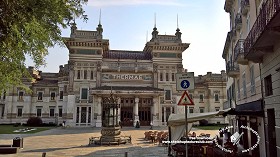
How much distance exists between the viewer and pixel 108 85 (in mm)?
43438

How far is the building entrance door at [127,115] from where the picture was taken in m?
42.2

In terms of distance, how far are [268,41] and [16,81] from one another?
1121 cm

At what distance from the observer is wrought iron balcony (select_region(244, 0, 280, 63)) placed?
688 centimetres

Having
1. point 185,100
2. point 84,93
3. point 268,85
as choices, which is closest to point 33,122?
point 84,93

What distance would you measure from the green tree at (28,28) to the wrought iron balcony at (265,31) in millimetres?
7148

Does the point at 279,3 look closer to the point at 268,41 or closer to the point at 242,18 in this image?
the point at 268,41

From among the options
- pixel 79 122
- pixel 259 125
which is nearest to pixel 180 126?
pixel 259 125

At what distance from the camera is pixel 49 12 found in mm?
8914

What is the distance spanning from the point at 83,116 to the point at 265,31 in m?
38.4

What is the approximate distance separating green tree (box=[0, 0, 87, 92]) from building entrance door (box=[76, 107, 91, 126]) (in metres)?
32.5

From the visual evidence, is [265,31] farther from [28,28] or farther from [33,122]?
[33,122]

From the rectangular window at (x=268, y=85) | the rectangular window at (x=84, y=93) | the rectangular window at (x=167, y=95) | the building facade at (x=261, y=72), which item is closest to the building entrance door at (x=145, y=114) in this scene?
the rectangular window at (x=167, y=95)

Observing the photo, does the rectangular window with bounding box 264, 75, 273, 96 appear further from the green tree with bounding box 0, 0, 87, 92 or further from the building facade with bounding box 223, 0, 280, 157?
the green tree with bounding box 0, 0, 87, 92

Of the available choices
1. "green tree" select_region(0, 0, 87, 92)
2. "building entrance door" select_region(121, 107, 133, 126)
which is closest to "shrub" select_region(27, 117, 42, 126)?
"building entrance door" select_region(121, 107, 133, 126)
